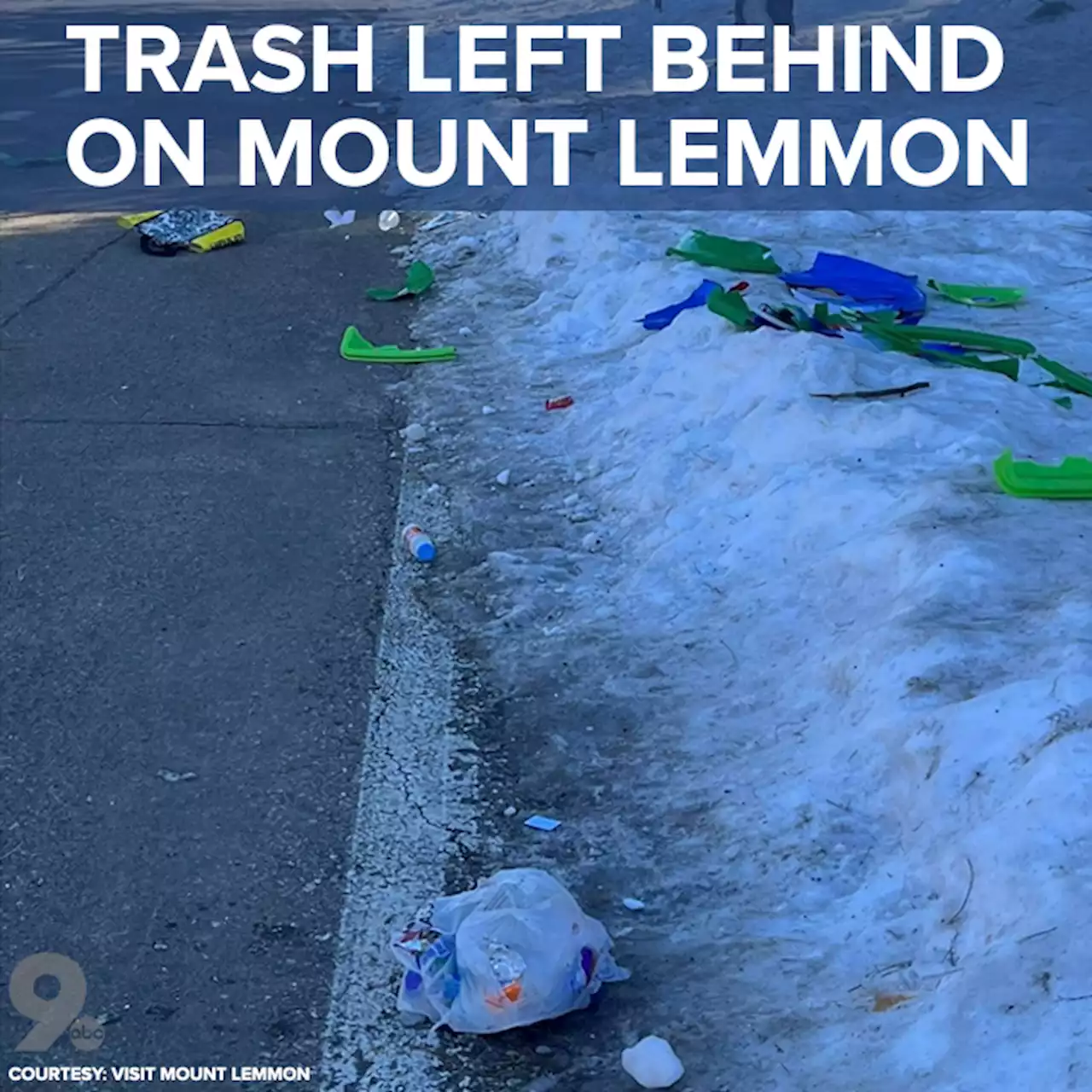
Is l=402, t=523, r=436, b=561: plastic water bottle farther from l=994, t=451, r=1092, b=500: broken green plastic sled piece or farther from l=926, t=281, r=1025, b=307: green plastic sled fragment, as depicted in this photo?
l=926, t=281, r=1025, b=307: green plastic sled fragment

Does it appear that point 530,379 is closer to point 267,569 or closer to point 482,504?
point 482,504

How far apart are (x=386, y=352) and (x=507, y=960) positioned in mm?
4913

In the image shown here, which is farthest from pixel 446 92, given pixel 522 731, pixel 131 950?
pixel 131 950

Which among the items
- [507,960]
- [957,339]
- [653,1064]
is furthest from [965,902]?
[957,339]

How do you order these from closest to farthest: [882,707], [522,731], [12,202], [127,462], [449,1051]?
[449,1051], [882,707], [522,731], [127,462], [12,202]

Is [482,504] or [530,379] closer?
[482,504]

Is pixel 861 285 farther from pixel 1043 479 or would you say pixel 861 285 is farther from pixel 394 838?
pixel 394 838

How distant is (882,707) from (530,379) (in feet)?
11.6

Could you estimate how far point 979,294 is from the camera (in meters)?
8.52

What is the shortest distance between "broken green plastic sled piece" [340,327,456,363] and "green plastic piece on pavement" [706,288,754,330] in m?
1.35

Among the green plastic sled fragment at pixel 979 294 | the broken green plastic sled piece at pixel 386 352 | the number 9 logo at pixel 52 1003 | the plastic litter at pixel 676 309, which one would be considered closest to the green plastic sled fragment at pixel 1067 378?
the green plastic sled fragment at pixel 979 294

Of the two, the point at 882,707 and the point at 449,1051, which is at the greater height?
the point at 882,707

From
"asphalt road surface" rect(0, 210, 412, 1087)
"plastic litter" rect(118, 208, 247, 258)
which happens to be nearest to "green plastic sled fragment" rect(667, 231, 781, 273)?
"asphalt road surface" rect(0, 210, 412, 1087)

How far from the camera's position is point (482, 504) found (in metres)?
6.52
